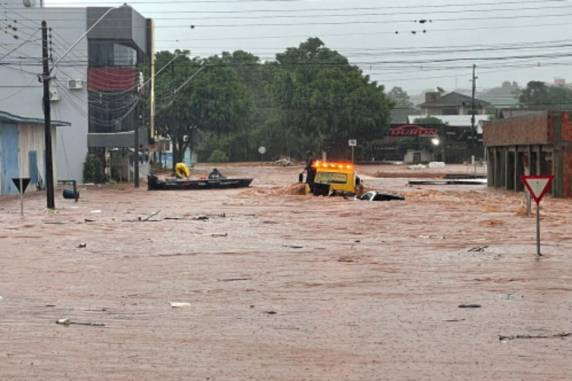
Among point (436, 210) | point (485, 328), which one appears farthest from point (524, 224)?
point (485, 328)

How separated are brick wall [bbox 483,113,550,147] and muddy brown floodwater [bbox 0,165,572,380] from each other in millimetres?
15275

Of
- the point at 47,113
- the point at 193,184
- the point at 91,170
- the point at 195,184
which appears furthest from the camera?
the point at 91,170

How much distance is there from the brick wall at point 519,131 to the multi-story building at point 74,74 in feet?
78.9

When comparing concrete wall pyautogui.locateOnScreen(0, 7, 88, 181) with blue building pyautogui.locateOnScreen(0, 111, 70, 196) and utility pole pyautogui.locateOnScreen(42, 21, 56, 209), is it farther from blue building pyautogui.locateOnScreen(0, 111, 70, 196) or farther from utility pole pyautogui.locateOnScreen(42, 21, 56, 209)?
utility pole pyautogui.locateOnScreen(42, 21, 56, 209)

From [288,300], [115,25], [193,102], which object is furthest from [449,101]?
[288,300]

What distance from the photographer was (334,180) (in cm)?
4400

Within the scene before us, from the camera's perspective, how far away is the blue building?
49831 millimetres

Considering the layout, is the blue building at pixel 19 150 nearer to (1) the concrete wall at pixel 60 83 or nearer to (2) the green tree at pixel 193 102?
(1) the concrete wall at pixel 60 83

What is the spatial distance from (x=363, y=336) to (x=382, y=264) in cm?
781

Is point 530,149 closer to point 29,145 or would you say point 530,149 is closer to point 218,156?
point 29,145

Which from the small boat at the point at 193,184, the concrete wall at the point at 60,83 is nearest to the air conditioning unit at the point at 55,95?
the concrete wall at the point at 60,83

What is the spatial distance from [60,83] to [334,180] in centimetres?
2976

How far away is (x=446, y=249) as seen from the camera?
21.6 meters

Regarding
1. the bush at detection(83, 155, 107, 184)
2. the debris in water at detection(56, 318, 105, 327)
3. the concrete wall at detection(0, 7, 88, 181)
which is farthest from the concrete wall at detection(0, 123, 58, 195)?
the debris in water at detection(56, 318, 105, 327)
